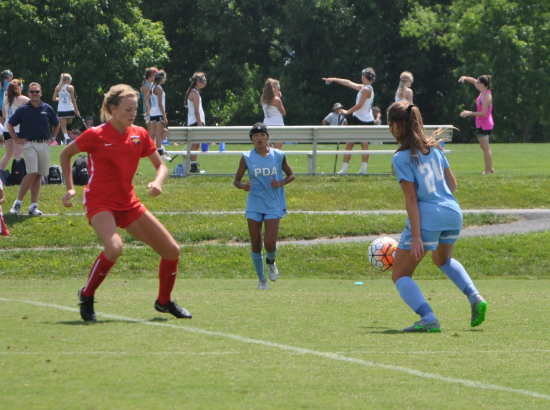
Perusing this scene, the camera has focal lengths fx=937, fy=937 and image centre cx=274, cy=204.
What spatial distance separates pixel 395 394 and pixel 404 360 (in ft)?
3.20

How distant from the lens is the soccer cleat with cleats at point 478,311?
282 inches

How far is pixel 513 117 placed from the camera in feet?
213

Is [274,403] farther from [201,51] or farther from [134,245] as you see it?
[201,51]

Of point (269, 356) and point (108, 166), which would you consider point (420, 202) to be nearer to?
point (269, 356)

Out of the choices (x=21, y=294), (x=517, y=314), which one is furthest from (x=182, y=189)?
(x=517, y=314)

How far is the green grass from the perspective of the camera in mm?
4914

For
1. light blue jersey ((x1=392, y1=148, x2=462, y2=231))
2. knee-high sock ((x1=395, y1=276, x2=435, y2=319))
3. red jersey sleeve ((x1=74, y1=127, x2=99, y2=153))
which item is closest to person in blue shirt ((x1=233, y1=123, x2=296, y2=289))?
red jersey sleeve ((x1=74, y1=127, x2=99, y2=153))

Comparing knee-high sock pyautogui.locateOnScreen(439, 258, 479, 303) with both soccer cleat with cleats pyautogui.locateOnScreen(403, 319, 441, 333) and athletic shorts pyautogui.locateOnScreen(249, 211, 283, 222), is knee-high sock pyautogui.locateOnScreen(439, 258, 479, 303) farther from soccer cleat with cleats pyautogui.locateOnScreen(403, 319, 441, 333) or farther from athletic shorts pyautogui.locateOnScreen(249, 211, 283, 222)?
athletic shorts pyautogui.locateOnScreen(249, 211, 283, 222)

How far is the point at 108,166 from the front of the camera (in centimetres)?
736

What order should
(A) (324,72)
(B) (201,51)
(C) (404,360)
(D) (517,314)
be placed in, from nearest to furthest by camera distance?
(C) (404,360) → (D) (517,314) → (A) (324,72) → (B) (201,51)

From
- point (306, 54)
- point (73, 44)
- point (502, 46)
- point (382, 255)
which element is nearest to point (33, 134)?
point (382, 255)

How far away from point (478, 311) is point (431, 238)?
0.69 m

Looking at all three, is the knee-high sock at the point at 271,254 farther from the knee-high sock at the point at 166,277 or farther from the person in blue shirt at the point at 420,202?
the person in blue shirt at the point at 420,202

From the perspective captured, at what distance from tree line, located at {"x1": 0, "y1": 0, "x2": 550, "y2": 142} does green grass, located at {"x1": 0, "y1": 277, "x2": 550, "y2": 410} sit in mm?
48727
